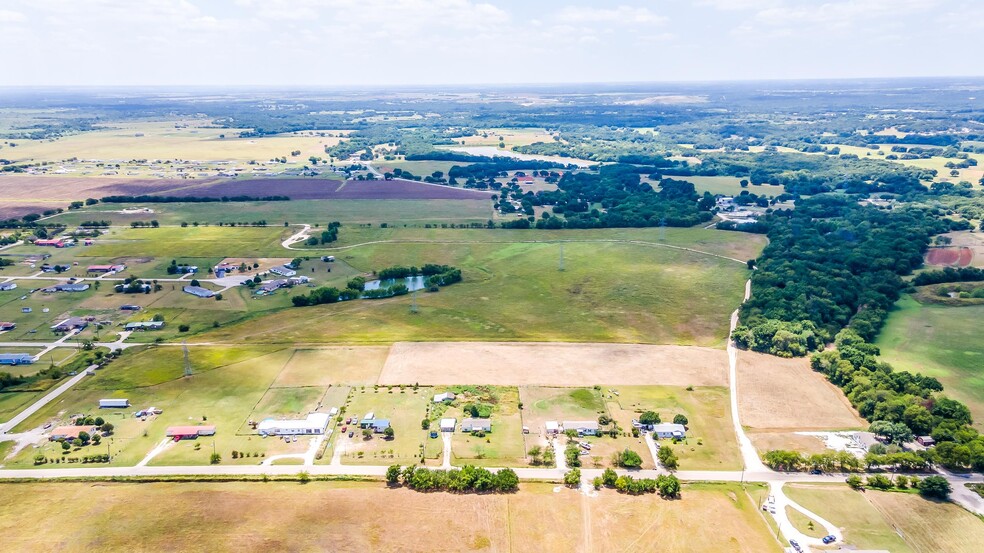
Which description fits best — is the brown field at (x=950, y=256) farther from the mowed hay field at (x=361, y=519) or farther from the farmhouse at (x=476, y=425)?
the farmhouse at (x=476, y=425)

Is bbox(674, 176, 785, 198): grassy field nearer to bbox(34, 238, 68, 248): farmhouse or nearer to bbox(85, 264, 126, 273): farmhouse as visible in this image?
bbox(85, 264, 126, 273): farmhouse

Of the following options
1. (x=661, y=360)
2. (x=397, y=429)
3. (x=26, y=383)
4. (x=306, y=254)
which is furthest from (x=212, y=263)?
(x=661, y=360)

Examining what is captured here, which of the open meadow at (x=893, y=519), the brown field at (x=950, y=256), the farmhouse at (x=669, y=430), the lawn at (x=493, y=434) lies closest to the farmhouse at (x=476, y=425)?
the lawn at (x=493, y=434)

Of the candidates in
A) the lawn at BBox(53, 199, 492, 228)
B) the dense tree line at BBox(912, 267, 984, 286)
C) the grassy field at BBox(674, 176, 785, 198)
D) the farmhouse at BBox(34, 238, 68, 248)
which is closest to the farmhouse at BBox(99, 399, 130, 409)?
the farmhouse at BBox(34, 238, 68, 248)

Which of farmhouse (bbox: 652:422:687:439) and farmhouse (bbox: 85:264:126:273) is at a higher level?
farmhouse (bbox: 85:264:126:273)

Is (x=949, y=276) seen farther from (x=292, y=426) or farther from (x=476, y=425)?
(x=292, y=426)

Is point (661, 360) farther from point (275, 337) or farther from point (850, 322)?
point (275, 337)
